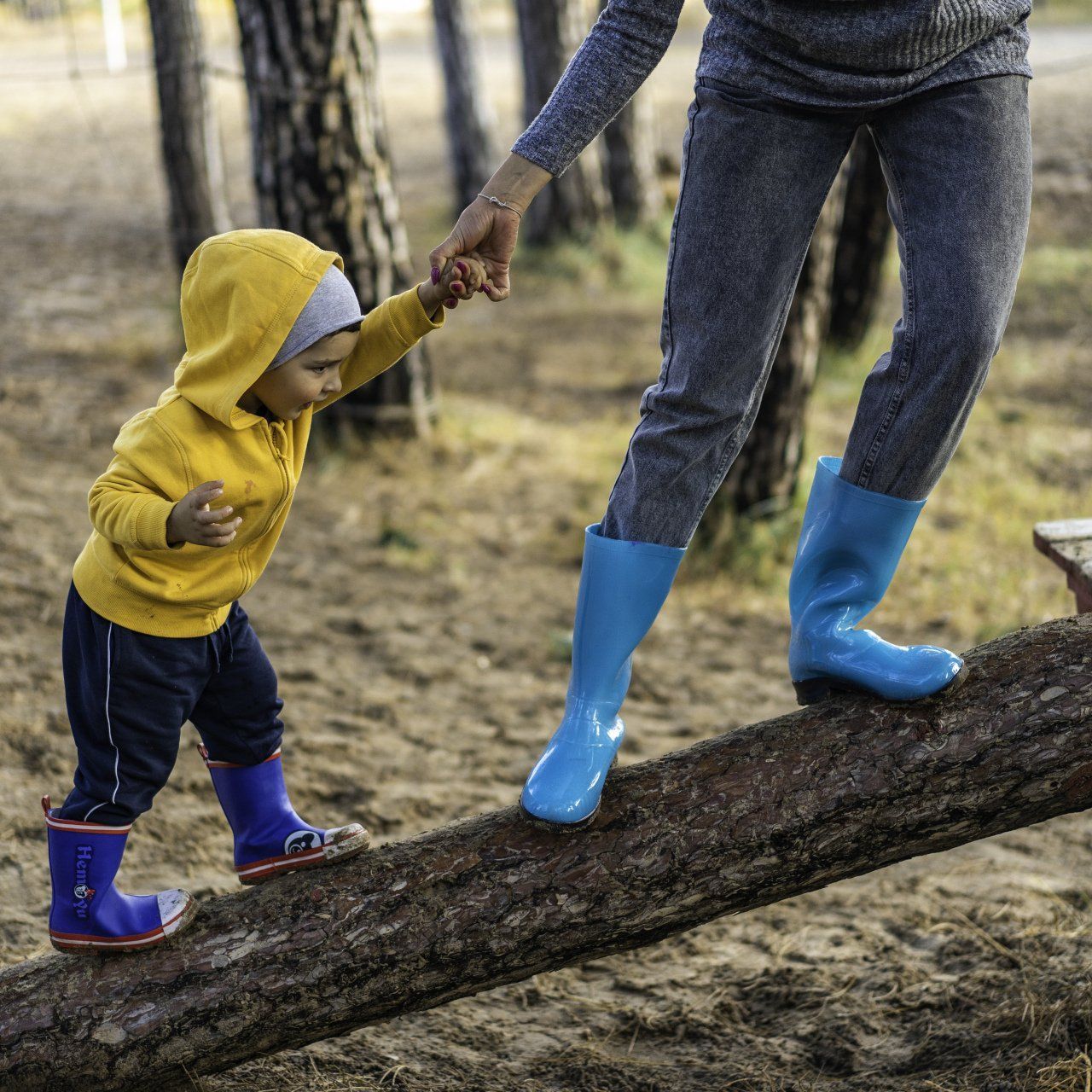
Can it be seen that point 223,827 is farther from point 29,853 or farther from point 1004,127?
point 1004,127

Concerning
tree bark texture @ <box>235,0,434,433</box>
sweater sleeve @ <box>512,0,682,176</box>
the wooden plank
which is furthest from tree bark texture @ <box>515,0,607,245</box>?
sweater sleeve @ <box>512,0,682,176</box>

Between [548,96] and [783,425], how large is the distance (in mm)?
3757

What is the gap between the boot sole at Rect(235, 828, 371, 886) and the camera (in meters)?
2.31

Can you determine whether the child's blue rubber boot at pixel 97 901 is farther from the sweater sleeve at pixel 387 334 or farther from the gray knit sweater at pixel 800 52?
the gray knit sweater at pixel 800 52

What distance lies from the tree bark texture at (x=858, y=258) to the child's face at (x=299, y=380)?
4867 mm

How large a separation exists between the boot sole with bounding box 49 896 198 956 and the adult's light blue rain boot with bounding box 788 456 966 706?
1196mm

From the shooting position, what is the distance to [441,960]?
220 cm

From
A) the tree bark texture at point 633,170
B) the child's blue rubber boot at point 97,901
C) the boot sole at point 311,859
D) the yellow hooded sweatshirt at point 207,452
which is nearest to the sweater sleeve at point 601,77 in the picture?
the yellow hooded sweatshirt at point 207,452

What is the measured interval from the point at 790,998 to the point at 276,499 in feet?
5.33

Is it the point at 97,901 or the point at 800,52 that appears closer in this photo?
the point at 800,52

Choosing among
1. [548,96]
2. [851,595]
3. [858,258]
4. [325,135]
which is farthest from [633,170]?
[851,595]

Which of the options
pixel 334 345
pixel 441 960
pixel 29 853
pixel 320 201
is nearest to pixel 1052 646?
pixel 441 960

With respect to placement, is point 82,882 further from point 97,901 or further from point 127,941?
point 127,941

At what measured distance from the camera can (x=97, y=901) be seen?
2.13 metres
